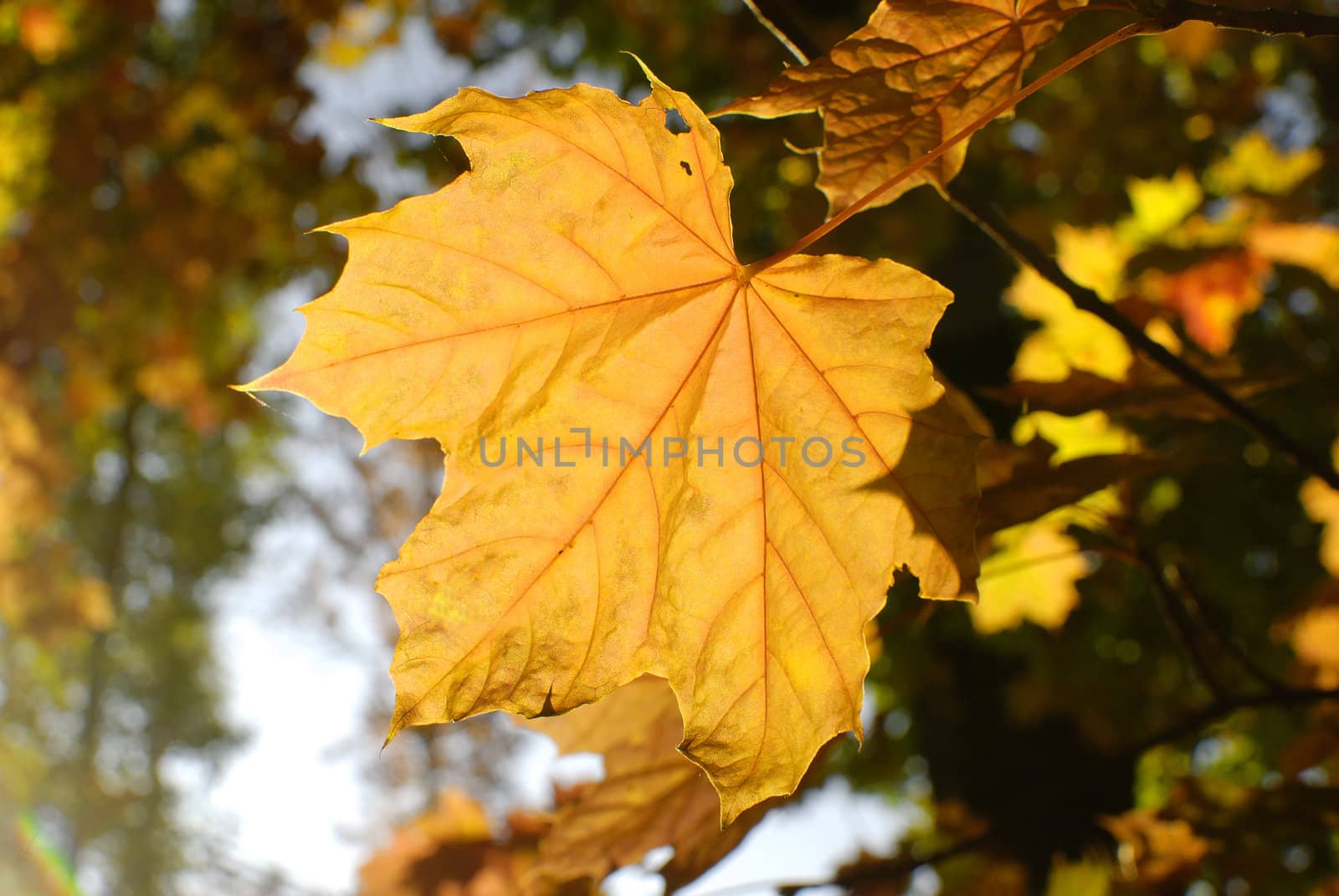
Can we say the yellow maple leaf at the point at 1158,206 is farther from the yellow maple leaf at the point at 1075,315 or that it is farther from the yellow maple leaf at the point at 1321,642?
the yellow maple leaf at the point at 1321,642

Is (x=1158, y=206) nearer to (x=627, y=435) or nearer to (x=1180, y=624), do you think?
(x=1180, y=624)

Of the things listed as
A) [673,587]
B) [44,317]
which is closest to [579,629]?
[673,587]

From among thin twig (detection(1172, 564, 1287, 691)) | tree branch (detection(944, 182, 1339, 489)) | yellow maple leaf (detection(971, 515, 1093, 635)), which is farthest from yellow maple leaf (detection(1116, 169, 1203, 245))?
tree branch (detection(944, 182, 1339, 489))

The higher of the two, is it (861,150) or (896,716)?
(861,150)

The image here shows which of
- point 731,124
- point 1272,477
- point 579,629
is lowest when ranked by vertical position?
point 1272,477

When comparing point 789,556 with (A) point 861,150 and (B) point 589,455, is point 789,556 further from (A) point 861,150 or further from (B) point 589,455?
(A) point 861,150

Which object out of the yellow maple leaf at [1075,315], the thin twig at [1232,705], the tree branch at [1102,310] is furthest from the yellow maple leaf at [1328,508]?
the tree branch at [1102,310]
